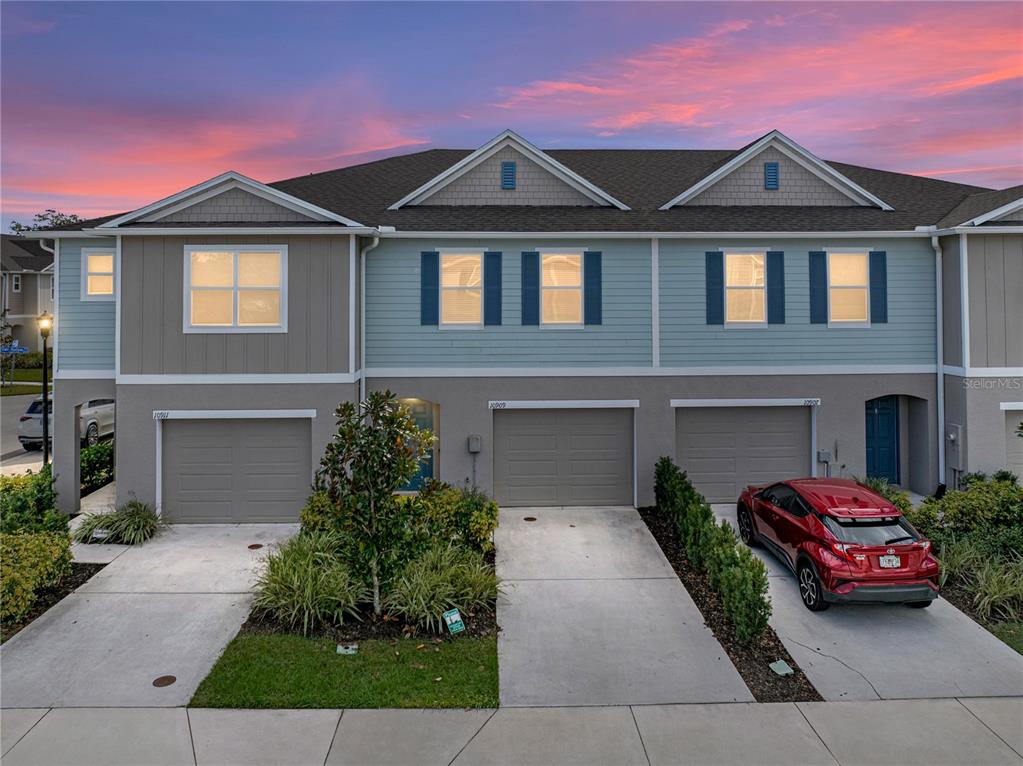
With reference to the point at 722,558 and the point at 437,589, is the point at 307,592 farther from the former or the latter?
the point at 722,558

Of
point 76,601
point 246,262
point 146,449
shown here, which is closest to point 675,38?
point 246,262

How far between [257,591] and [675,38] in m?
14.4

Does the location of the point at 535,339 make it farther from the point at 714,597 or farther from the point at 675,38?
the point at 675,38

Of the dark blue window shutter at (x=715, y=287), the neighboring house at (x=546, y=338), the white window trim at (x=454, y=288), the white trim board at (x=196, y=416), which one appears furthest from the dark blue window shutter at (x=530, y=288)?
the white trim board at (x=196, y=416)

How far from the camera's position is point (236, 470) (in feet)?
41.4

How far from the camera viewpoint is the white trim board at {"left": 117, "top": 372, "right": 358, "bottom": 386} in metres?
12.3

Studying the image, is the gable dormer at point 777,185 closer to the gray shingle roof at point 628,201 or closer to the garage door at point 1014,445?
the gray shingle roof at point 628,201

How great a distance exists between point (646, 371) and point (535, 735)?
9072mm

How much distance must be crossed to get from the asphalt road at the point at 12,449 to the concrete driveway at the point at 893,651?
18.9m

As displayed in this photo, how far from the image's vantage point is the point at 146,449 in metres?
12.4

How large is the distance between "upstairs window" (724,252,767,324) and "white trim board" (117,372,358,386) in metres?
8.64

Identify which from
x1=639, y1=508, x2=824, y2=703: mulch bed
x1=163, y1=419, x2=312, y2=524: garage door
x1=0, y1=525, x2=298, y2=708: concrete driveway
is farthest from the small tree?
x1=163, y1=419, x2=312, y2=524: garage door

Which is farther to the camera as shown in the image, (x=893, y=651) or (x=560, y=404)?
(x=560, y=404)

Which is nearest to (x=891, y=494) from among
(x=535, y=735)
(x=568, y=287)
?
(x=568, y=287)
